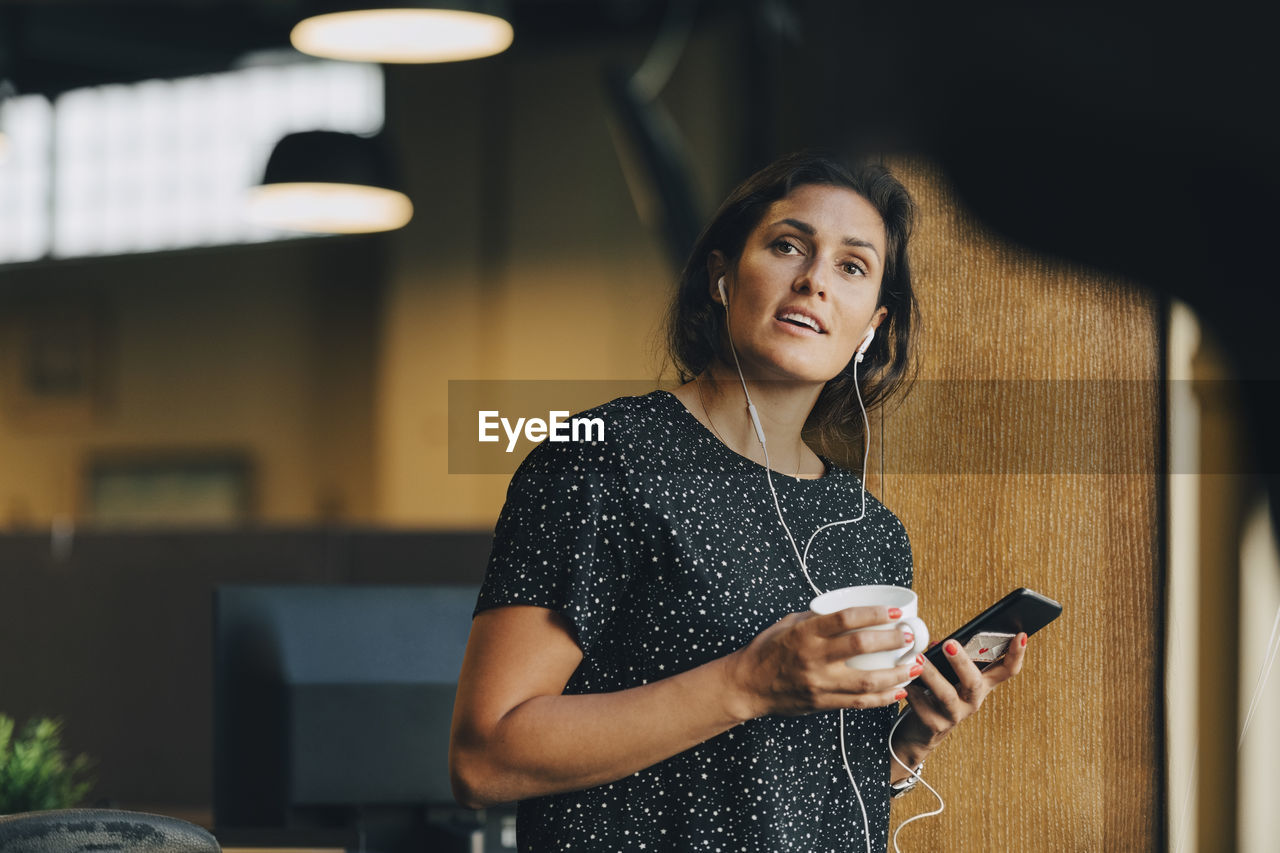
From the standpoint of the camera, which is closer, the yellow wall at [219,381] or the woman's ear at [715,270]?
the woman's ear at [715,270]

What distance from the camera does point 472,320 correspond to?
700 cm

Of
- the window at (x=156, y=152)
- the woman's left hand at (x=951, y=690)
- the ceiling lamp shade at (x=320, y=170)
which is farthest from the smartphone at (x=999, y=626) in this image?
the window at (x=156, y=152)

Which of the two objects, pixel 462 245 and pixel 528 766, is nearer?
pixel 528 766

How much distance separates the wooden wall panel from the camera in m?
1.10

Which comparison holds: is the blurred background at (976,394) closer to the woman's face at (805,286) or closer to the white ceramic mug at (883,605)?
the woman's face at (805,286)

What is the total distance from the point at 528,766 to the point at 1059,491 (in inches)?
20.9

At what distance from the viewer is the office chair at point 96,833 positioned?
2.39ft

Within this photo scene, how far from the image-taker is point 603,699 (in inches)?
33.7

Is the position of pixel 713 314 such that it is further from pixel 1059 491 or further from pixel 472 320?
pixel 472 320

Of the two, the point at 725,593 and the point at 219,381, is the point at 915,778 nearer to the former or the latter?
the point at 725,593

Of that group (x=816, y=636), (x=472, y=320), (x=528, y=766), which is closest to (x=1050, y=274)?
(x=816, y=636)

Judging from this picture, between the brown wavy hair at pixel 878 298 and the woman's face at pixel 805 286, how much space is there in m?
0.01

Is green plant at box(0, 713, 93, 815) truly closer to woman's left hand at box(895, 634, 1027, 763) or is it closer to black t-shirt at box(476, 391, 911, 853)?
black t-shirt at box(476, 391, 911, 853)

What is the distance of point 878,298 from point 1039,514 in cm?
24
